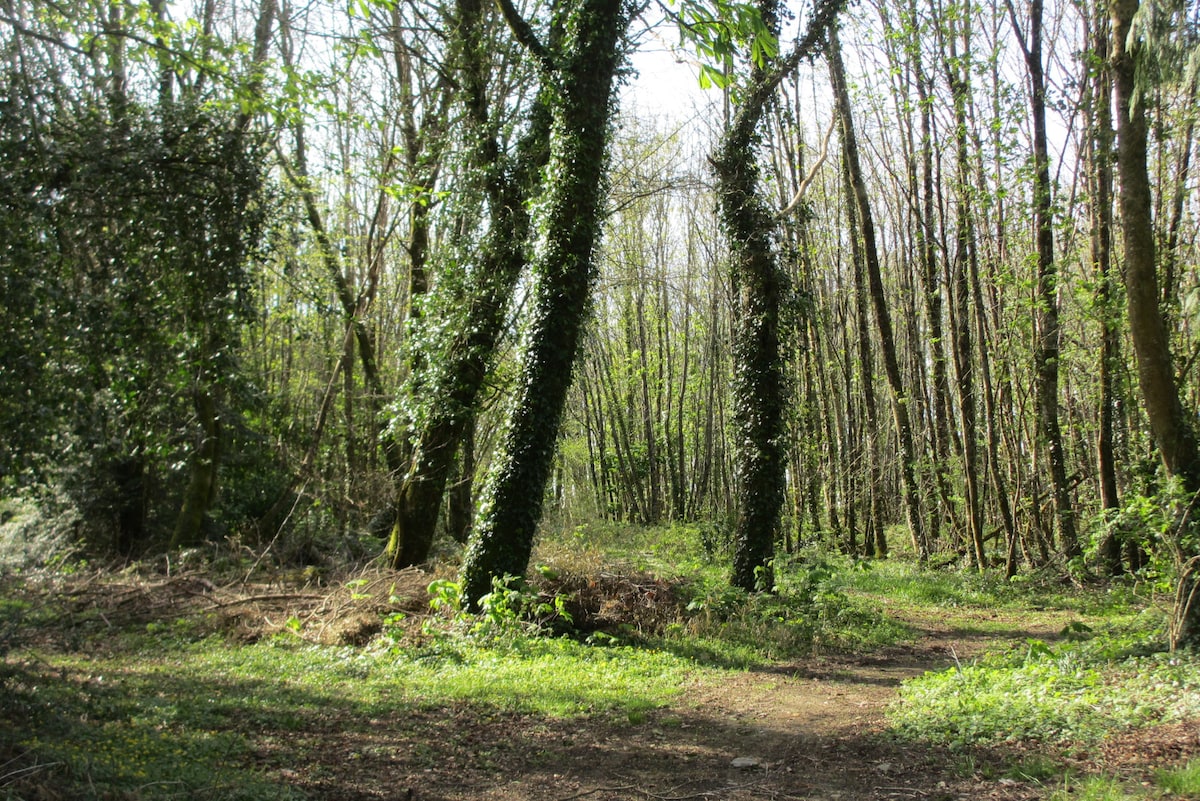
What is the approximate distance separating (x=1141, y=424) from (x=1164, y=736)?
9960mm

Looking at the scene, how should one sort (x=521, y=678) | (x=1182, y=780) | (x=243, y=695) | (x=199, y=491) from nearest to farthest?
(x=1182, y=780), (x=243, y=695), (x=521, y=678), (x=199, y=491)

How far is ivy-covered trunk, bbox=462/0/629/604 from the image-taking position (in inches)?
354

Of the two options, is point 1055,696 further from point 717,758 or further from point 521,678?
point 521,678

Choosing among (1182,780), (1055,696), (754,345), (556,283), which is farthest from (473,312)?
(1182,780)

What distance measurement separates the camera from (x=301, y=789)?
429 centimetres

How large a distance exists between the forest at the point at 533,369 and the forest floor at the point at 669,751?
73 millimetres

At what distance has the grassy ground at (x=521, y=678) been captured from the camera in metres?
4.33

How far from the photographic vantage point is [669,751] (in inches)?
214

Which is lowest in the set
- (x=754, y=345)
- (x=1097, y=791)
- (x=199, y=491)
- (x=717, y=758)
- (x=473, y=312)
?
(x=717, y=758)

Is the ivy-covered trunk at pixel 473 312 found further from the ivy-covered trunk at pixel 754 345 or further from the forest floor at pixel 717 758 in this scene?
the forest floor at pixel 717 758

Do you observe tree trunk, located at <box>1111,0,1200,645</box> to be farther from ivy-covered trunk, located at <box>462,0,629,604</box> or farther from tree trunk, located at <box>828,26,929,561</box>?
tree trunk, located at <box>828,26,929,561</box>

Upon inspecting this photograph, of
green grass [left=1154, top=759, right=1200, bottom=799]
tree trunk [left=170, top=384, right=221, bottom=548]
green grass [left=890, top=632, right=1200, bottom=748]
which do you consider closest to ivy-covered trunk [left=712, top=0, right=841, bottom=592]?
green grass [left=890, top=632, right=1200, bottom=748]

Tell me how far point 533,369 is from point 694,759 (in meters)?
5.03

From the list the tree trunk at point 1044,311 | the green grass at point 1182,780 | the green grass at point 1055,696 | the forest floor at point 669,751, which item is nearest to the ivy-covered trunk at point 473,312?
the forest floor at point 669,751
